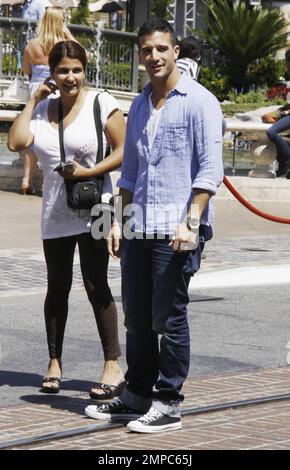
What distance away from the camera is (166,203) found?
6.37 metres

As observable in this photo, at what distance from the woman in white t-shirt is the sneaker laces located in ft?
2.18

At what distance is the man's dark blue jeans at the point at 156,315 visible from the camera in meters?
6.36

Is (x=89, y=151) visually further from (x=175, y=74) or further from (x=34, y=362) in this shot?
(x=34, y=362)

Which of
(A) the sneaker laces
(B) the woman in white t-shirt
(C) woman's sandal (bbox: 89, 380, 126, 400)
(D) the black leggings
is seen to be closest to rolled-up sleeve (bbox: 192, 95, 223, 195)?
(B) the woman in white t-shirt

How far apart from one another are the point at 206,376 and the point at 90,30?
2198cm

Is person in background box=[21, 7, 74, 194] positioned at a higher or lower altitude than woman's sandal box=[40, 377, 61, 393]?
higher

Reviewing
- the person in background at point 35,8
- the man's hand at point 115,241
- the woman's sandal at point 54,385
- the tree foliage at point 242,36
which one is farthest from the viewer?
the tree foliage at point 242,36

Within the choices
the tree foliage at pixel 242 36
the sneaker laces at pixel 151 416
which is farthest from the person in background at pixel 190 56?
the tree foliage at pixel 242 36

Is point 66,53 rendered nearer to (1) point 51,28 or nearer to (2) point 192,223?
(2) point 192,223

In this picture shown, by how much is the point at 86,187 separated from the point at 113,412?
1192mm

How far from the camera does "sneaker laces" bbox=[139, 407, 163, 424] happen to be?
253 inches

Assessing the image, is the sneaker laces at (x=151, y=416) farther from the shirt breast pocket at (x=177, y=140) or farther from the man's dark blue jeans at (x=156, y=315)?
the shirt breast pocket at (x=177, y=140)

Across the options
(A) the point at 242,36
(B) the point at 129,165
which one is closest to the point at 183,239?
(B) the point at 129,165

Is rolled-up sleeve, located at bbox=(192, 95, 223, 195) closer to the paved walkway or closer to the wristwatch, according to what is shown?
the wristwatch
